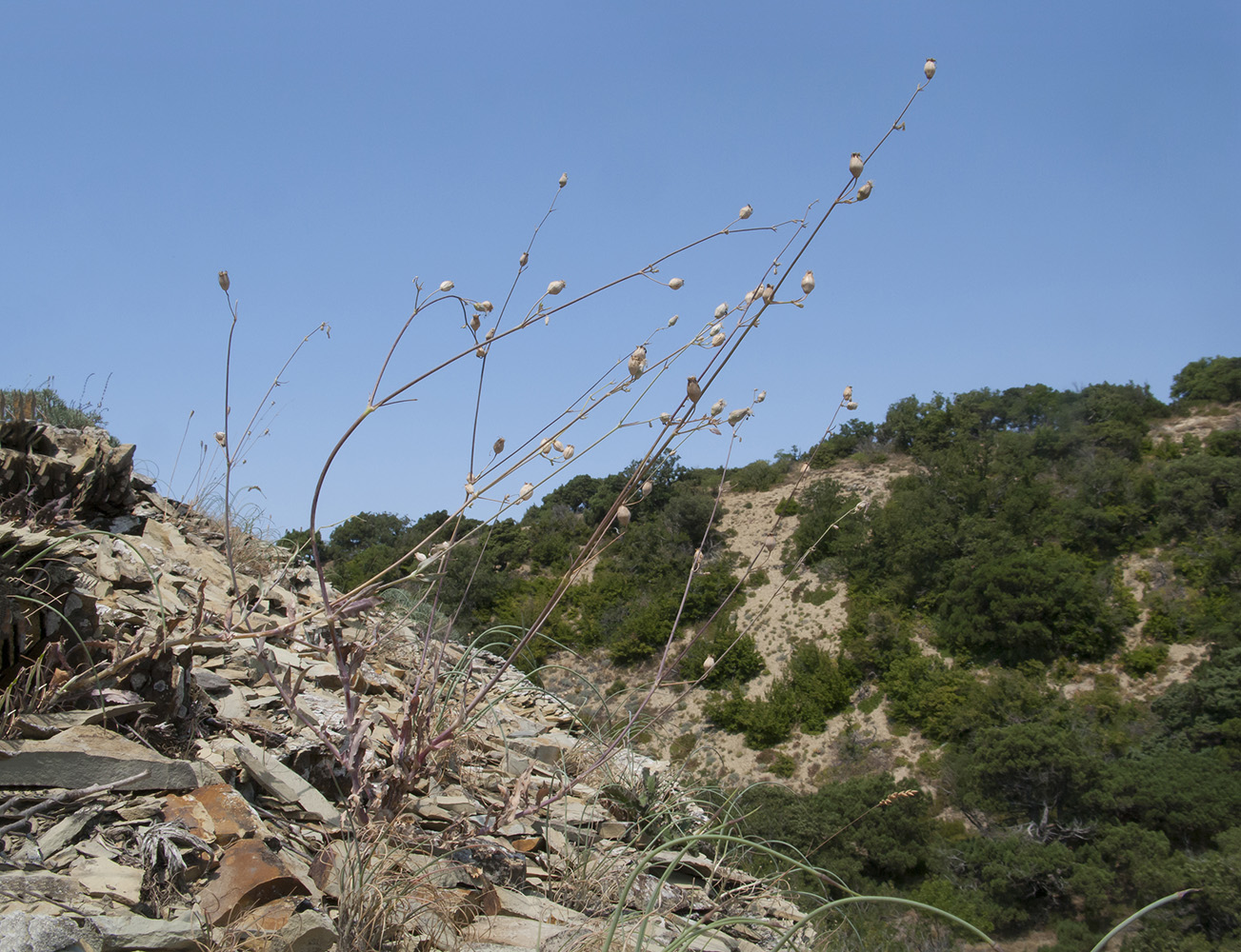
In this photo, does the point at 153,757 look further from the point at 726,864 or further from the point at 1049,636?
the point at 1049,636

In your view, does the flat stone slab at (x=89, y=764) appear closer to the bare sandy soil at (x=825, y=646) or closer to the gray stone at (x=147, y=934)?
the gray stone at (x=147, y=934)

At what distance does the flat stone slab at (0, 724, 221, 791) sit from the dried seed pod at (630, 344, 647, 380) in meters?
1.33

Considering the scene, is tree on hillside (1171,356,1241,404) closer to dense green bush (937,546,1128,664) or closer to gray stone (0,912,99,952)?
dense green bush (937,546,1128,664)

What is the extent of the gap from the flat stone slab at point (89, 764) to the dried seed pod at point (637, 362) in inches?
52.4

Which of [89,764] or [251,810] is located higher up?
[89,764]

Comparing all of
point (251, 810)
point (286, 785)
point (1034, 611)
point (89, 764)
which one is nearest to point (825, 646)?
point (1034, 611)

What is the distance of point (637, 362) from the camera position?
148 centimetres

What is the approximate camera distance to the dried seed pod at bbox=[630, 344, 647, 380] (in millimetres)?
1479

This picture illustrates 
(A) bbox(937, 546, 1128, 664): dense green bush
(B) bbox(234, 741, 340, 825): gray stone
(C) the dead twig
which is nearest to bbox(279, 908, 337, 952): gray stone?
(C) the dead twig

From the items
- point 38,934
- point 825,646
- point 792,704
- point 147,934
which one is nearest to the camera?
point 38,934

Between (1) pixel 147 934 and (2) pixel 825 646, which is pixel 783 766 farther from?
(1) pixel 147 934

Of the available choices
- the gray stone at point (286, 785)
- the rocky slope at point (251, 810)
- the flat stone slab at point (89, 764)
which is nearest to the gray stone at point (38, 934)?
the rocky slope at point (251, 810)

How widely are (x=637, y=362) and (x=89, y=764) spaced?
4.73ft

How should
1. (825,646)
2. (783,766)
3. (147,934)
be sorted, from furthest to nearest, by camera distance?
(825,646) → (783,766) → (147,934)
